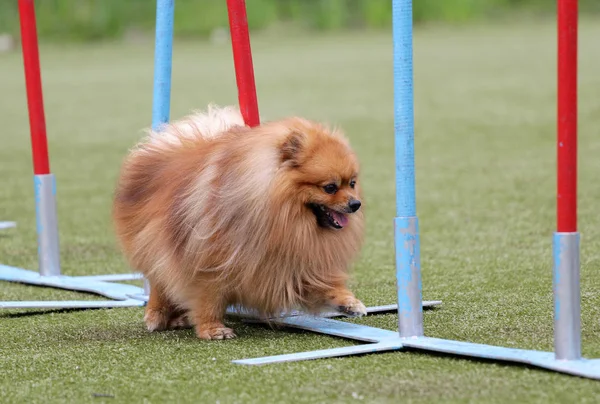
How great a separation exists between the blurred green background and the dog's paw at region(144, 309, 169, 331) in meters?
19.2

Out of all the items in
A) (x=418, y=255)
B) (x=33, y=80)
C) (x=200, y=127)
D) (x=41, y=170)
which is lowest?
(x=418, y=255)

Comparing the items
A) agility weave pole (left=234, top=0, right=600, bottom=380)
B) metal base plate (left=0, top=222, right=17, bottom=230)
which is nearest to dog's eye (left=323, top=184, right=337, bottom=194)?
agility weave pole (left=234, top=0, right=600, bottom=380)

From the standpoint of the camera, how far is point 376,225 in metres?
5.82

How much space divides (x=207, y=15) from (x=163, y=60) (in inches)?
A: 744

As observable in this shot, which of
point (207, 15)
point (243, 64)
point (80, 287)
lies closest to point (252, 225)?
point (243, 64)

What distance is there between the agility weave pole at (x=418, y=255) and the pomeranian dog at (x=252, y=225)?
20cm

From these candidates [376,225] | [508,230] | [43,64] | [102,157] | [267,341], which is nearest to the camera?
[267,341]

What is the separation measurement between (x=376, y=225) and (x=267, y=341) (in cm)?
259

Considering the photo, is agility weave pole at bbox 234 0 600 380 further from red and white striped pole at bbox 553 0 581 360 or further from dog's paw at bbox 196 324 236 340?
dog's paw at bbox 196 324 236 340

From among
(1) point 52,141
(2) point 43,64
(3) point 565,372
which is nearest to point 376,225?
(3) point 565,372

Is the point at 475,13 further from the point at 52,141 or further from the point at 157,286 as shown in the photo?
the point at 157,286

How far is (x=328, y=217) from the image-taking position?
3264 mm

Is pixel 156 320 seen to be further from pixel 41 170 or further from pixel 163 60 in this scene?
pixel 41 170

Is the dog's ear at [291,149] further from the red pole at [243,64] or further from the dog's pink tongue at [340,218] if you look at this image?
the red pole at [243,64]
